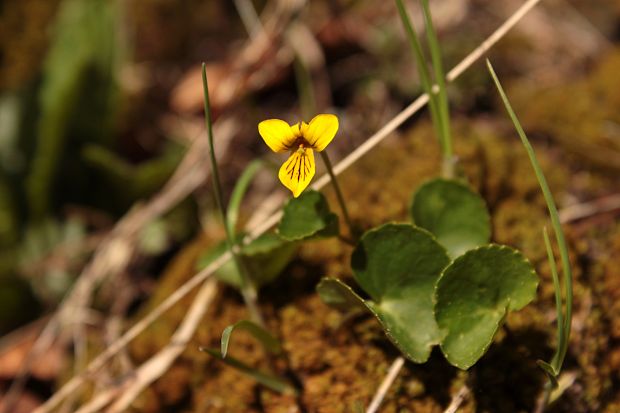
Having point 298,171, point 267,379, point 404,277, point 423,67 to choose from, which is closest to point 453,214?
point 404,277

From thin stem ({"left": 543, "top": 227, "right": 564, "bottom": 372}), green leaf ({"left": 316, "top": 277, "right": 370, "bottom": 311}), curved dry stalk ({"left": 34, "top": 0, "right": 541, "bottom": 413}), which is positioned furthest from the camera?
curved dry stalk ({"left": 34, "top": 0, "right": 541, "bottom": 413})

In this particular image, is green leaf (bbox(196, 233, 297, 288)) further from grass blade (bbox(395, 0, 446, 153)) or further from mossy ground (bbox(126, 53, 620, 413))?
grass blade (bbox(395, 0, 446, 153))

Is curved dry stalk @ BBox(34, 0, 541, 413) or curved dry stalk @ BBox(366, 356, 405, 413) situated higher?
curved dry stalk @ BBox(34, 0, 541, 413)

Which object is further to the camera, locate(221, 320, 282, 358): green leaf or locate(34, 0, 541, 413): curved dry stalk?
locate(34, 0, 541, 413): curved dry stalk

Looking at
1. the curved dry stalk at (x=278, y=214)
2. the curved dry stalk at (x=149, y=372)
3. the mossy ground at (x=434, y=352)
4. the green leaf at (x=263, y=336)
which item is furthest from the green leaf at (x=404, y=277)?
the curved dry stalk at (x=149, y=372)

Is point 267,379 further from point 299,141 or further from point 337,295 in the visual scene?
point 299,141

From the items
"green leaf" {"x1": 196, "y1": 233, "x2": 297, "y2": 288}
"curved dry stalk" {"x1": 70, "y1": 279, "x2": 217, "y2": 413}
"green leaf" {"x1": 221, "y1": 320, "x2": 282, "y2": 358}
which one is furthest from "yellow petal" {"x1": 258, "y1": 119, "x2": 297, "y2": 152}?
"curved dry stalk" {"x1": 70, "y1": 279, "x2": 217, "y2": 413}
